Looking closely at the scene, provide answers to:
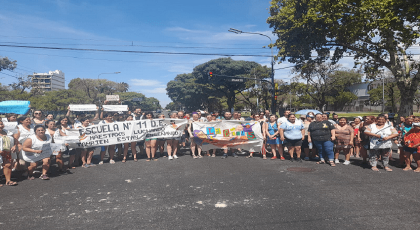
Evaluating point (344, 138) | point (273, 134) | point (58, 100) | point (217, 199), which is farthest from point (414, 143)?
point (58, 100)

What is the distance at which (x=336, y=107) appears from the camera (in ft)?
221

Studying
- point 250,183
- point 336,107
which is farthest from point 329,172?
point 336,107

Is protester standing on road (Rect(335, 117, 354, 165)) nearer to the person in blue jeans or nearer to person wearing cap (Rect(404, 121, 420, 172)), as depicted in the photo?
the person in blue jeans

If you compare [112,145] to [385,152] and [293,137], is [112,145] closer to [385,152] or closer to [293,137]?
[293,137]

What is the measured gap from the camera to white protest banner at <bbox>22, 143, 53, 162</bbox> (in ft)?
22.5

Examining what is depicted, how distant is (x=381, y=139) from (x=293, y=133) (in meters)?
2.41

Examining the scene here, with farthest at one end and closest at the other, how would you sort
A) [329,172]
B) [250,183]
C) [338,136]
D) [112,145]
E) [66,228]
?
1. [112,145]
2. [338,136]
3. [329,172]
4. [250,183]
5. [66,228]

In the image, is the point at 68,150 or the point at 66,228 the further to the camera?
the point at 68,150

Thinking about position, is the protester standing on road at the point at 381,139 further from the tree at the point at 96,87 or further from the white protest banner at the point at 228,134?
the tree at the point at 96,87

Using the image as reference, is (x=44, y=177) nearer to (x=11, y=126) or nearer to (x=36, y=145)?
(x=36, y=145)

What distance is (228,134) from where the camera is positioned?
32.9ft

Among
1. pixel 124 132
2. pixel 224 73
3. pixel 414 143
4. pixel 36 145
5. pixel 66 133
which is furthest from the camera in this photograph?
pixel 224 73

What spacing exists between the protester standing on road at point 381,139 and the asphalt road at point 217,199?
46cm

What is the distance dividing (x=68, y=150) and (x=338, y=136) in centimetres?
823
